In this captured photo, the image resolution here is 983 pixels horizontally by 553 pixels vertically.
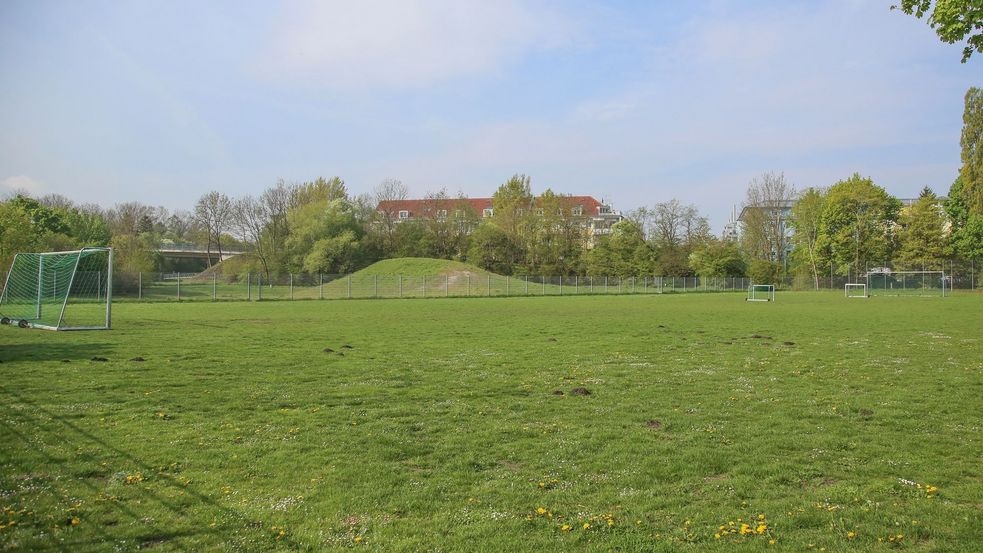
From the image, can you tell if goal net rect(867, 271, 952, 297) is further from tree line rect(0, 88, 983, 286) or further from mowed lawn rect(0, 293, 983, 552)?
mowed lawn rect(0, 293, 983, 552)

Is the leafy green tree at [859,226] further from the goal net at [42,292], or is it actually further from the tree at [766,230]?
the goal net at [42,292]

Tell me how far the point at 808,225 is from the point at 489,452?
91.1 m

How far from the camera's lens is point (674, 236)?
93.8m

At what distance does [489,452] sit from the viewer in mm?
7477

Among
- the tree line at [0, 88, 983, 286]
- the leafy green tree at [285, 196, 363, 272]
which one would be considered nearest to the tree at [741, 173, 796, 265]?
the tree line at [0, 88, 983, 286]

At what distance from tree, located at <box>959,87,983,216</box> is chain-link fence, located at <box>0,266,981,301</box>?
12471mm

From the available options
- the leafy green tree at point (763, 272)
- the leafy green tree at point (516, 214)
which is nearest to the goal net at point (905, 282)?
the leafy green tree at point (763, 272)

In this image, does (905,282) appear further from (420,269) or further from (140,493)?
(140,493)

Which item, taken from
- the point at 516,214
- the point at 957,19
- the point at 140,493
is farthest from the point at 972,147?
the point at 140,493

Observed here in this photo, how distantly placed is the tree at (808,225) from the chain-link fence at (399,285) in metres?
5.38

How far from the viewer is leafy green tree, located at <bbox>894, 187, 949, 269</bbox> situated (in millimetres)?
77438

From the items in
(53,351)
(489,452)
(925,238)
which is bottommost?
(489,452)

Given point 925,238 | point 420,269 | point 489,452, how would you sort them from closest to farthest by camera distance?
point 489,452, point 420,269, point 925,238

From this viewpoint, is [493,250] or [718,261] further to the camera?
[493,250]
